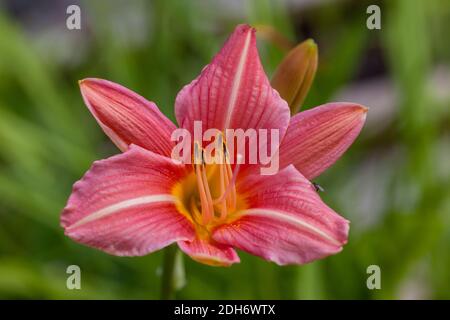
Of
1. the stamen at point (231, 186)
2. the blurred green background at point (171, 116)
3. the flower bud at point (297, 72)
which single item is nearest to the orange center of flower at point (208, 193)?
the stamen at point (231, 186)

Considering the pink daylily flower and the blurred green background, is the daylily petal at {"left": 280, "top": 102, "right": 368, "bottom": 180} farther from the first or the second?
the blurred green background

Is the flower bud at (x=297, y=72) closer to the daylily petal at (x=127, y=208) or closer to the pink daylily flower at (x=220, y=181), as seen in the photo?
the pink daylily flower at (x=220, y=181)

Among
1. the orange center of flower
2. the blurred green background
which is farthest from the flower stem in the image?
the blurred green background

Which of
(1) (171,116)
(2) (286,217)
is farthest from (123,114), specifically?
(1) (171,116)

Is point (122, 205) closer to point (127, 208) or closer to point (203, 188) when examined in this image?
point (127, 208)
